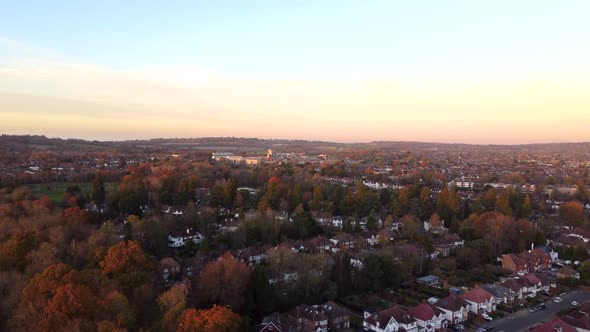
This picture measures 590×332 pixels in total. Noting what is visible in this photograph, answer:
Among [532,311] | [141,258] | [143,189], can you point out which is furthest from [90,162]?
[532,311]

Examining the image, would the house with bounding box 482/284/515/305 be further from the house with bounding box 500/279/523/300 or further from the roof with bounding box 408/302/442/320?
the roof with bounding box 408/302/442/320

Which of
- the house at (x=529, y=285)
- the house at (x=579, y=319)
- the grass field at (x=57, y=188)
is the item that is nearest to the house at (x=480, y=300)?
the house at (x=529, y=285)

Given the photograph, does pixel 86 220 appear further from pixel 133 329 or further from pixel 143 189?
pixel 133 329

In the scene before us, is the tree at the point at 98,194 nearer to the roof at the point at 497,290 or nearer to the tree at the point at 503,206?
the roof at the point at 497,290

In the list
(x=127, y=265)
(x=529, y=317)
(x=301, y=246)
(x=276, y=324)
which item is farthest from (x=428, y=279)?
(x=127, y=265)

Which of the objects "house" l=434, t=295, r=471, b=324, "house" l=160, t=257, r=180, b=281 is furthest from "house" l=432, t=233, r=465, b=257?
"house" l=160, t=257, r=180, b=281
